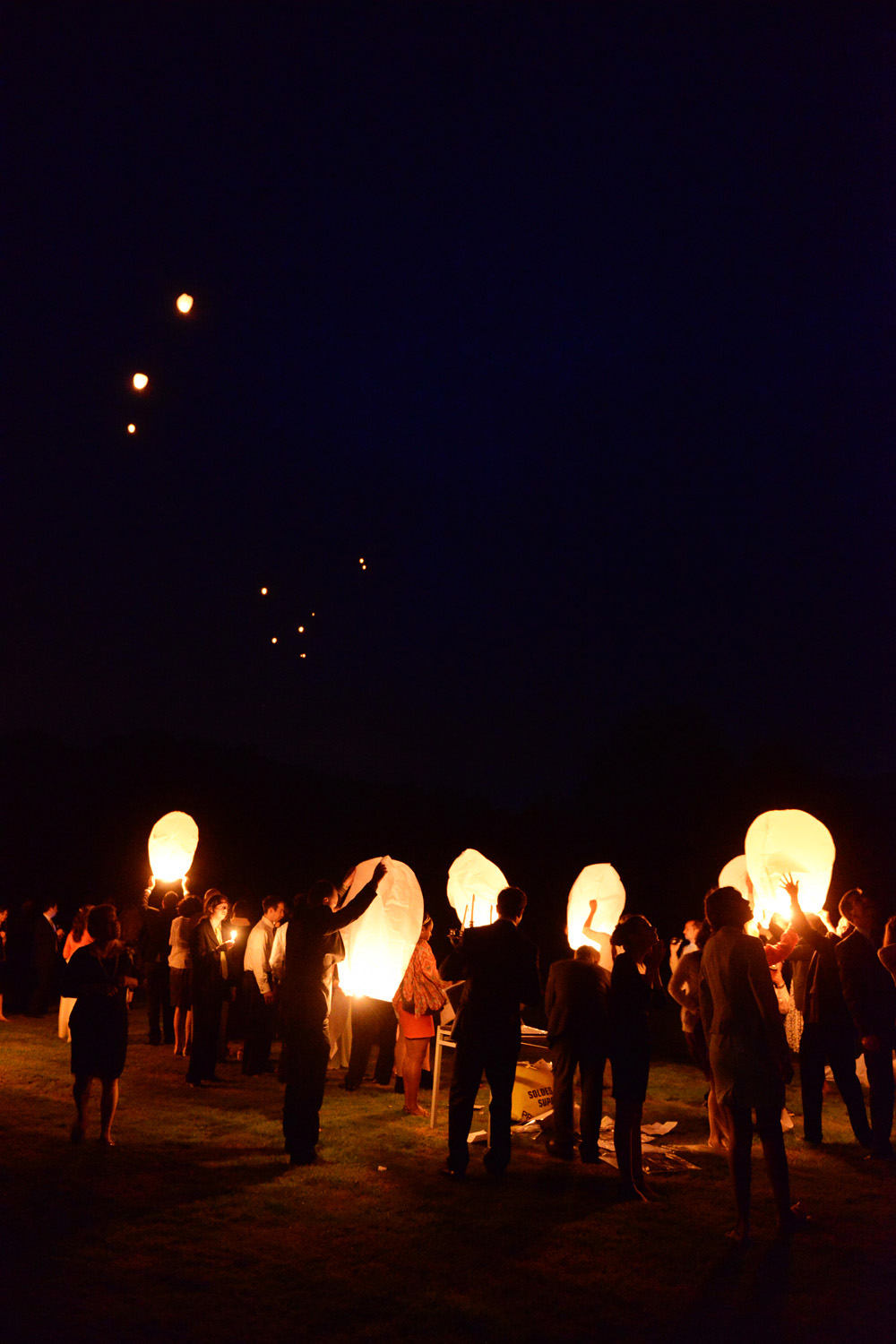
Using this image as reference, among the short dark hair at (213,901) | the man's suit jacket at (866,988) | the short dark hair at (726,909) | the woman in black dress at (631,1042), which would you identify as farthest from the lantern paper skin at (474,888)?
the short dark hair at (726,909)

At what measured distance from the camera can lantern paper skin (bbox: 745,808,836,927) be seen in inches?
254

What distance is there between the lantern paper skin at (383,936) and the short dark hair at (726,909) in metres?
3.00

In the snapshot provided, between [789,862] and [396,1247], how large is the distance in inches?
149

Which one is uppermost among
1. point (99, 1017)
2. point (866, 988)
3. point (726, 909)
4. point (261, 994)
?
point (726, 909)

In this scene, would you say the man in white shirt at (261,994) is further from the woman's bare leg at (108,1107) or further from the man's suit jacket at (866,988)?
the man's suit jacket at (866,988)

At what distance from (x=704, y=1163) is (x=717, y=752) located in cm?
2413

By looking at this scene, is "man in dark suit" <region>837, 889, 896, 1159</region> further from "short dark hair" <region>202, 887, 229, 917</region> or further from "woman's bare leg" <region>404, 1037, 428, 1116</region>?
"short dark hair" <region>202, 887, 229, 917</region>

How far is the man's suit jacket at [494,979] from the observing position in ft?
18.8

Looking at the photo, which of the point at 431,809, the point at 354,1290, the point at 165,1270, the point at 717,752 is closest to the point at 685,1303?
the point at 354,1290

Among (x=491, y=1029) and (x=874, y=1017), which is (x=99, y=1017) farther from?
(x=874, y=1017)

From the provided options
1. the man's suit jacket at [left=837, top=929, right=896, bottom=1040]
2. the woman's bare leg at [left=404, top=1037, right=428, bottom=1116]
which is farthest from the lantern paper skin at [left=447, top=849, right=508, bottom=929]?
the man's suit jacket at [left=837, top=929, right=896, bottom=1040]

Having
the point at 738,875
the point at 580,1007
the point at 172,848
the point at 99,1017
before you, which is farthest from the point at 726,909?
the point at 172,848

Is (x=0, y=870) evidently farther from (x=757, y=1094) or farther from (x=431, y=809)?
(x=757, y=1094)

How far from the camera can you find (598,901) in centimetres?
967
